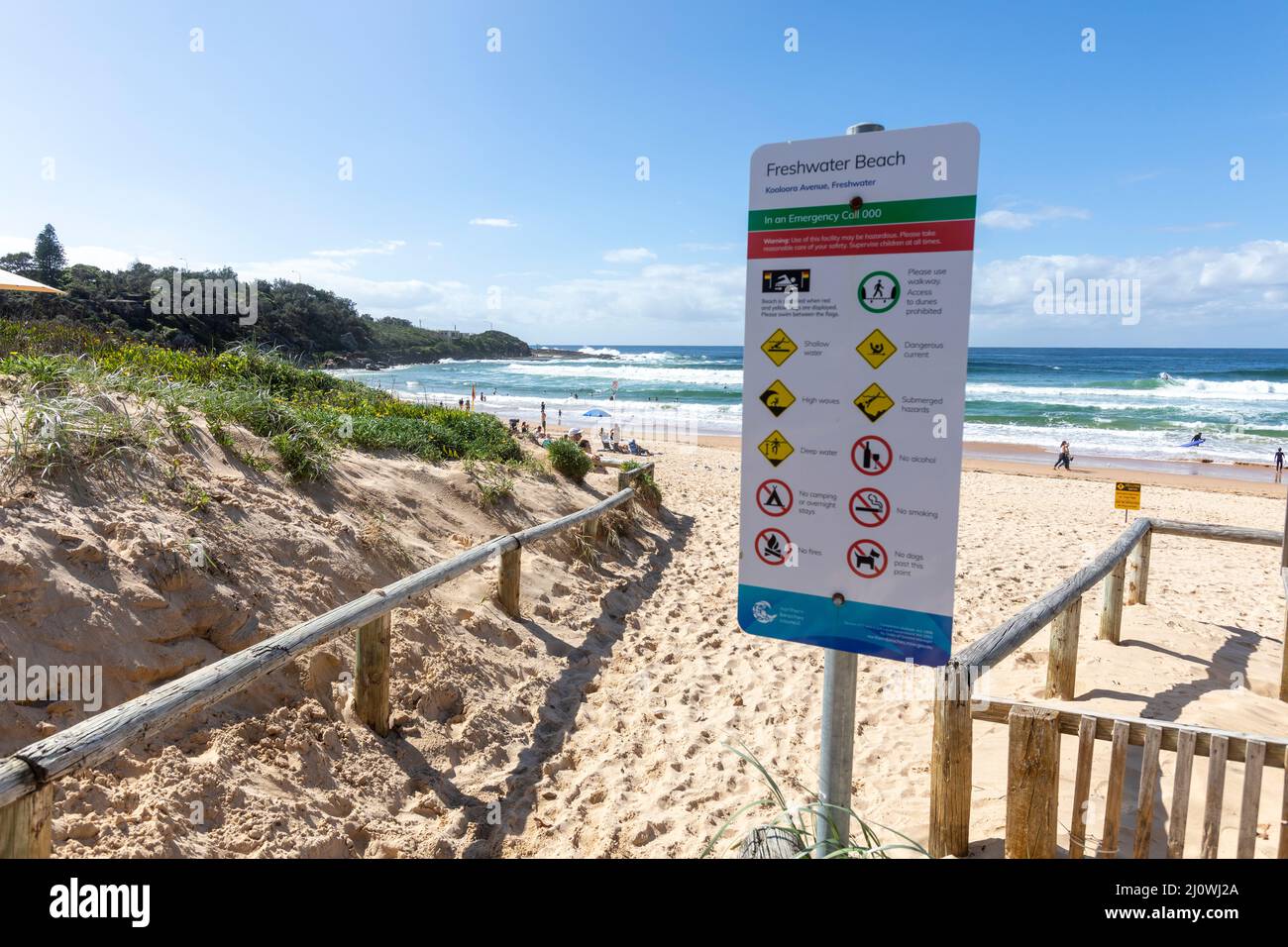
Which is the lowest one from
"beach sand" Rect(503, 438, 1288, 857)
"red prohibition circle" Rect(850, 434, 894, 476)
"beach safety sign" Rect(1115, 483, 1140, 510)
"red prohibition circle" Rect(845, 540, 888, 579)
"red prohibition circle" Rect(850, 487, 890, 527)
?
"beach sand" Rect(503, 438, 1288, 857)

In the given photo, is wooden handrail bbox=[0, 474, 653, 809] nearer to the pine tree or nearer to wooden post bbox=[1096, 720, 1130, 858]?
wooden post bbox=[1096, 720, 1130, 858]

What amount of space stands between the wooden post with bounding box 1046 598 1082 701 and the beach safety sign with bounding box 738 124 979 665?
3.34 meters

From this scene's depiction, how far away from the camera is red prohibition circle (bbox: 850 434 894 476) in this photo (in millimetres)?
1728

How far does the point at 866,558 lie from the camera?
178 cm

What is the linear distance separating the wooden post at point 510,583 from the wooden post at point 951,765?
142 inches

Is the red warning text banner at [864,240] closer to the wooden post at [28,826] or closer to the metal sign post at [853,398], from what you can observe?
the metal sign post at [853,398]

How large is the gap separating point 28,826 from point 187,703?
0.63m

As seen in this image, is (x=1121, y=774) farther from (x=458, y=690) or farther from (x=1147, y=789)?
(x=458, y=690)

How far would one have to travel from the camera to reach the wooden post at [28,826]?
2.07 metres

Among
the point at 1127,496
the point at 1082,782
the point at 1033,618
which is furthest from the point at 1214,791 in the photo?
the point at 1127,496

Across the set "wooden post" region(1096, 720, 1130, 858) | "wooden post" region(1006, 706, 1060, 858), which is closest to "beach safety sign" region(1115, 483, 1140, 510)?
"wooden post" region(1096, 720, 1130, 858)

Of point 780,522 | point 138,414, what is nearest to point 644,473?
point 138,414

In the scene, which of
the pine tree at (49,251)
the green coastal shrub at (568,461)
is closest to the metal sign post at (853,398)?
the green coastal shrub at (568,461)

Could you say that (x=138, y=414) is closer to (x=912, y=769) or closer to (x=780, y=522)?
(x=780, y=522)
